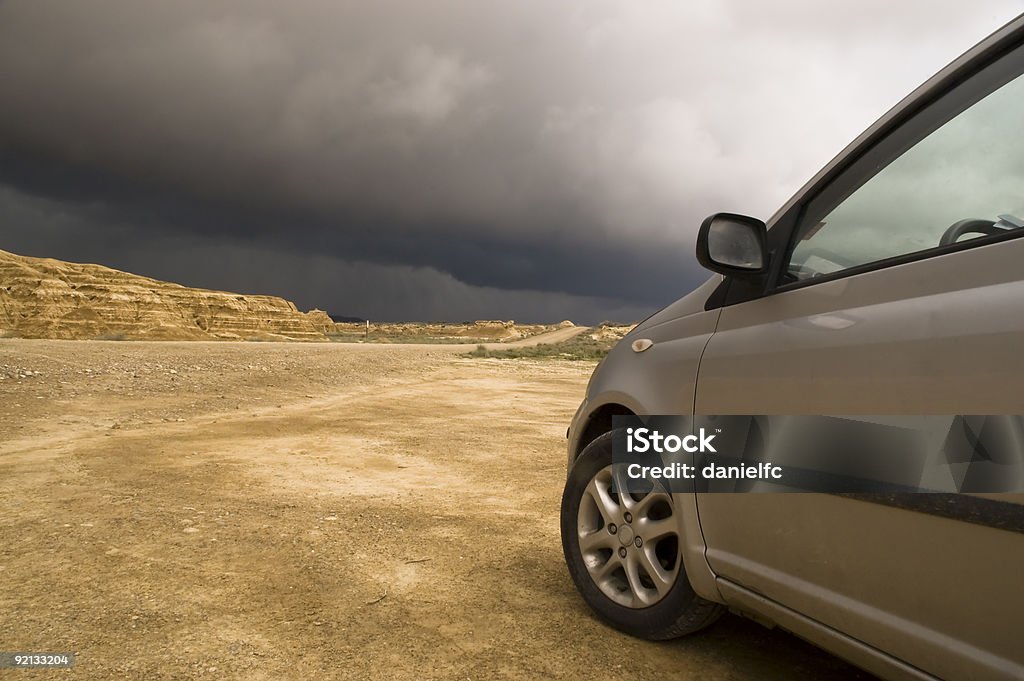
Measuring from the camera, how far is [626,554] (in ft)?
8.05

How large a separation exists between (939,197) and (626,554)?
5.30 ft

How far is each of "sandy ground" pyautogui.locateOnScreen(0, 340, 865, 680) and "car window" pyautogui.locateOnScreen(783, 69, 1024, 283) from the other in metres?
1.51

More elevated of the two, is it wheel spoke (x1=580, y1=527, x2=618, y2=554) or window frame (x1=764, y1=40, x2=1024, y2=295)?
window frame (x1=764, y1=40, x2=1024, y2=295)

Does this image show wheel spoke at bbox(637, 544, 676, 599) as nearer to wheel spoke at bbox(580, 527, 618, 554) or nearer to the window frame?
wheel spoke at bbox(580, 527, 618, 554)

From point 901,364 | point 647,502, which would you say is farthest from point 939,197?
point 647,502

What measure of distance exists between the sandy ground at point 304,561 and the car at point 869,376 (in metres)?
0.38

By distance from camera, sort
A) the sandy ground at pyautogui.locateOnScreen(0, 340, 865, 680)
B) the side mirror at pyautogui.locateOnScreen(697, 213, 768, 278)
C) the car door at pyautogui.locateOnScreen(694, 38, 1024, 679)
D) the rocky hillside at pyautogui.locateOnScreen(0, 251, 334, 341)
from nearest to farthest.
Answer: the car door at pyautogui.locateOnScreen(694, 38, 1024, 679) → the side mirror at pyautogui.locateOnScreen(697, 213, 768, 278) → the sandy ground at pyautogui.locateOnScreen(0, 340, 865, 680) → the rocky hillside at pyautogui.locateOnScreen(0, 251, 334, 341)

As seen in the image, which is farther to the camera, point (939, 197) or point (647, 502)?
point (647, 502)

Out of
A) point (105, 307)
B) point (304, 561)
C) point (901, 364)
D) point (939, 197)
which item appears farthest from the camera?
point (105, 307)

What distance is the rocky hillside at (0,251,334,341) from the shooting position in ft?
170

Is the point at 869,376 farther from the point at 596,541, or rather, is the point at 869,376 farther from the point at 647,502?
the point at 596,541

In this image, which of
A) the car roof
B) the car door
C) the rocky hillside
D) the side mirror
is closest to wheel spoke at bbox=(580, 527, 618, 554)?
the car door

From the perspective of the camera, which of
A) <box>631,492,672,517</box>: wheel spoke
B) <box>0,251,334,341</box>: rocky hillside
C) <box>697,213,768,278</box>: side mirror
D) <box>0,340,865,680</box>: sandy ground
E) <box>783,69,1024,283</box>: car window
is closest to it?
<box>783,69,1024,283</box>: car window

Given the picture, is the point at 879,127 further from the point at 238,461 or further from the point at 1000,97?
the point at 238,461
